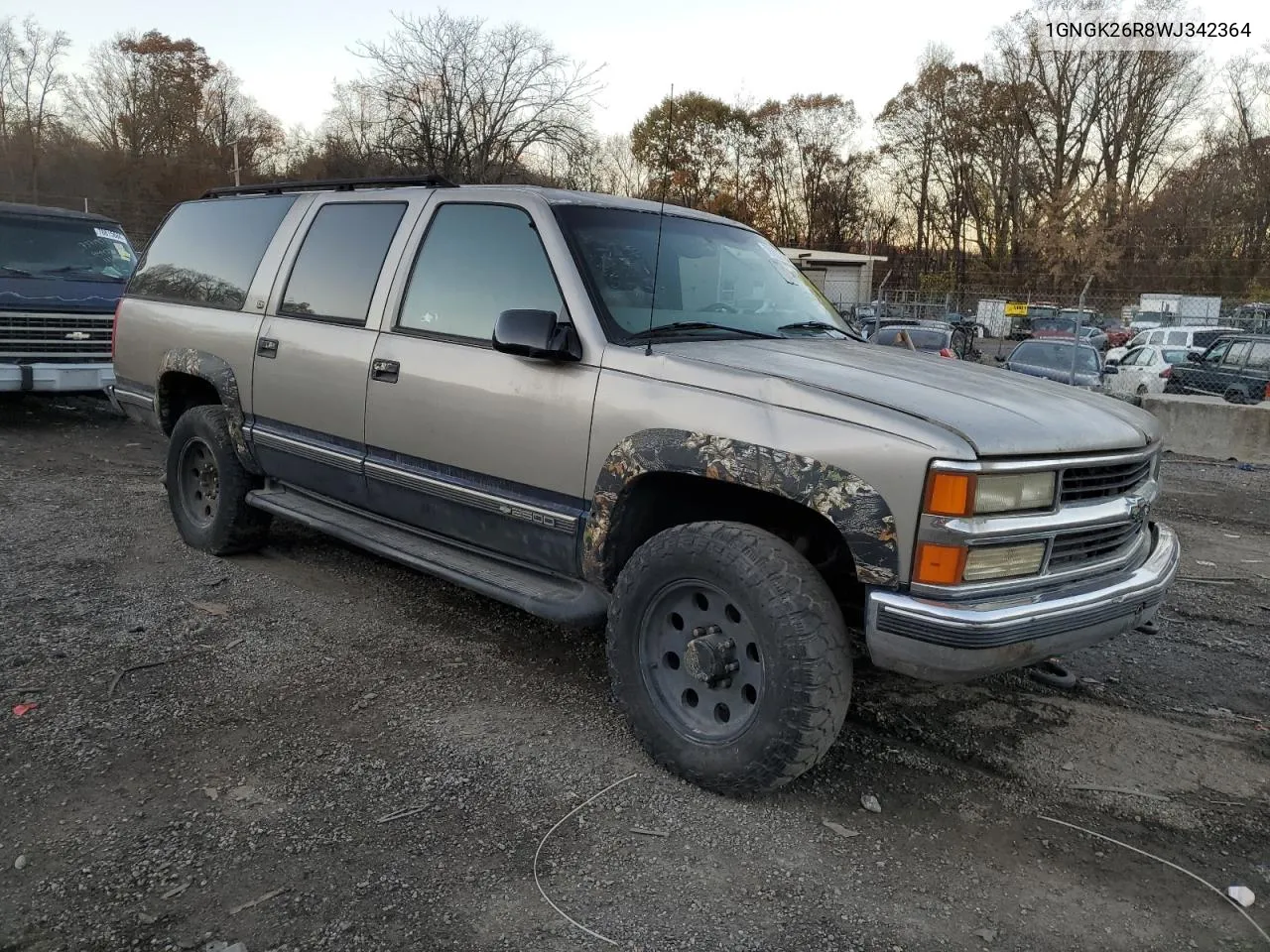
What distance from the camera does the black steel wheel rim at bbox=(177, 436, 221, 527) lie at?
5340mm

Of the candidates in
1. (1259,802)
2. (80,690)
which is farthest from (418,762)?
(1259,802)

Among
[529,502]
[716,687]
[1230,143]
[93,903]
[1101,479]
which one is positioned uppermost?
[1230,143]

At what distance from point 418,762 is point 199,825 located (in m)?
0.69

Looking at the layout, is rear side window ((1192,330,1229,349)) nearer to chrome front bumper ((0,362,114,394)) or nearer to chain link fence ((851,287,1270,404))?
chain link fence ((851,287,1270,404))

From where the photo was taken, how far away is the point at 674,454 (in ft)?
10.2

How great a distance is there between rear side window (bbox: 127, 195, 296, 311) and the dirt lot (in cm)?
163

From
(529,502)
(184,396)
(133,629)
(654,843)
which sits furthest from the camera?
(184,396)

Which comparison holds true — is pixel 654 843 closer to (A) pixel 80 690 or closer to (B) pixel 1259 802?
(B) pixel 1259 802

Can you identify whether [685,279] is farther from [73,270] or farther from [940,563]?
[73,270]

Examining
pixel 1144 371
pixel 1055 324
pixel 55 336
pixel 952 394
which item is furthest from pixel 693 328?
pixel 1055 324

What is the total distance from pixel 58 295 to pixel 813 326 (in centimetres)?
843

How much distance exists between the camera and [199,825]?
2830 millimetres

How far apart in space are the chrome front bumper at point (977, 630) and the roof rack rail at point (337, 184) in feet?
8.73

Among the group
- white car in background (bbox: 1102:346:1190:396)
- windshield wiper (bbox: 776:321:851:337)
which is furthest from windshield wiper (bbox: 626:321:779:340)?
A: white car in background (bbox: 1102:346:1190:396)
